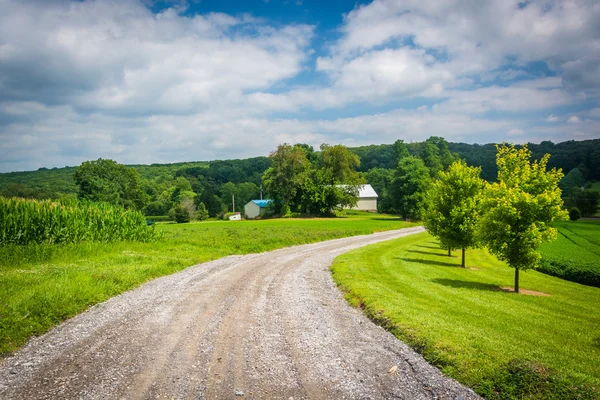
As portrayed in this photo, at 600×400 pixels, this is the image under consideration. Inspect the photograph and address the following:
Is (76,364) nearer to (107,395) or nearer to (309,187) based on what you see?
(107,395)

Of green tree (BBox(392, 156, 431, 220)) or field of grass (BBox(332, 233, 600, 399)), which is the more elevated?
green tree (BBox(392, 156, 431, 220))

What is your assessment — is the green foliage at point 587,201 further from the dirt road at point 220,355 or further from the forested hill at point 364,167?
the dirt road at point 220,355

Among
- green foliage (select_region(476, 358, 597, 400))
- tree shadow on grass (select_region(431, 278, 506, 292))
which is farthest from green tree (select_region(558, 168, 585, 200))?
green foliage (select_region(476, 358, 597, 400))

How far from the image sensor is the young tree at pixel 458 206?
24.8 metres

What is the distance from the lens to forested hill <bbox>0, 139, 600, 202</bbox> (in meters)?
98.9

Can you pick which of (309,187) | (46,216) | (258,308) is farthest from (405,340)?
(309,187)

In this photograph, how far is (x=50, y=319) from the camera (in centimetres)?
975

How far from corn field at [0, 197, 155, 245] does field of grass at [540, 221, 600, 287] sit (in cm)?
3034

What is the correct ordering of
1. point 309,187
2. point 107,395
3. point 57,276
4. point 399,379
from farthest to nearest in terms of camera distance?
point 309,187 < point 57,276 < point 399,379 < point 107,395

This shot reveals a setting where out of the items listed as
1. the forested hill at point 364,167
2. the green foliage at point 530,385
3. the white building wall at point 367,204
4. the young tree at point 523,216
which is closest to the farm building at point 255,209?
the forested hill at point 364,167

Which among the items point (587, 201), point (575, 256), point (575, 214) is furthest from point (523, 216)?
point (587, 201)

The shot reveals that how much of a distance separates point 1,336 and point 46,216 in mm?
12819

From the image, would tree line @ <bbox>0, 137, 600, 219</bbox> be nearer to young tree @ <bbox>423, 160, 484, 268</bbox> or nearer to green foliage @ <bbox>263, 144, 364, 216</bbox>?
green foliage @ <bbox>263, 144, 364, 216</bbox>

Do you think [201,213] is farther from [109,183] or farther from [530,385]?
[530,385]
